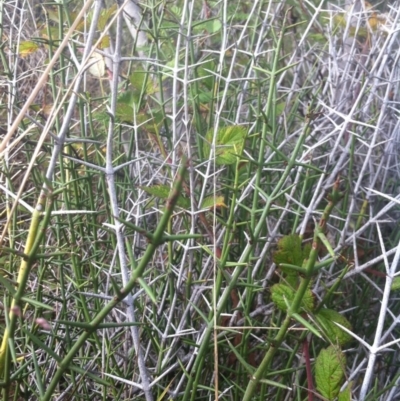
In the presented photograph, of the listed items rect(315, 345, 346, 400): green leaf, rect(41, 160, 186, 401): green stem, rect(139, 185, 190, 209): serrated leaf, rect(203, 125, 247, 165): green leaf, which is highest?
rect(41, 160, 186, 401): green stem

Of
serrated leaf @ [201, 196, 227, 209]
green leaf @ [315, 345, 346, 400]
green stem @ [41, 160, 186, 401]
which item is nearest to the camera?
green stem @ [41, 160, 186, 401]

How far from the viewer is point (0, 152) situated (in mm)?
619

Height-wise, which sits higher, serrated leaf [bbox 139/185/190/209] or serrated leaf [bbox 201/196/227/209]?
serrated leaf [bbox 139/185/190/209]

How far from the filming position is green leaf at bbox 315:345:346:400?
699mm

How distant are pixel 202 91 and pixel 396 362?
0.62 metres

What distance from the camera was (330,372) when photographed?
0.71 m

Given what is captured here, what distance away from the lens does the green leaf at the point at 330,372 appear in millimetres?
699

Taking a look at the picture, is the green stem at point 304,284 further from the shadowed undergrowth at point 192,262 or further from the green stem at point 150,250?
the green stem at point 150,250

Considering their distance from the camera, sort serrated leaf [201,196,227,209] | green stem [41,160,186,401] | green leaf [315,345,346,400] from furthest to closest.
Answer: serrated leaf [201,196,227,209] → green leaf [315,345,346,400] → green stem [41,160,186,401]

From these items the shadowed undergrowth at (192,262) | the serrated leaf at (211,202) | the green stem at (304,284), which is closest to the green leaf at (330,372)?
the shadowed undergrowth at (192,262)

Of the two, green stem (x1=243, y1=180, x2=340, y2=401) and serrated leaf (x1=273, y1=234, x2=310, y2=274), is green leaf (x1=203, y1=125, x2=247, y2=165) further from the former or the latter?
green stem (x1=243, y1=180, x2=340, y2=401)

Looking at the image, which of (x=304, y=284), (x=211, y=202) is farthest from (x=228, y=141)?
(x=304, y=284)

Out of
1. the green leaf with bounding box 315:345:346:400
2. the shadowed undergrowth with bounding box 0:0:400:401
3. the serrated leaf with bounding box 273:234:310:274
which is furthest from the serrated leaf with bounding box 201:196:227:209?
the green leaf with bounding box 315:345:346:400

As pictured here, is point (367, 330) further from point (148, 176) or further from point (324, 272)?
point (148, 176)
